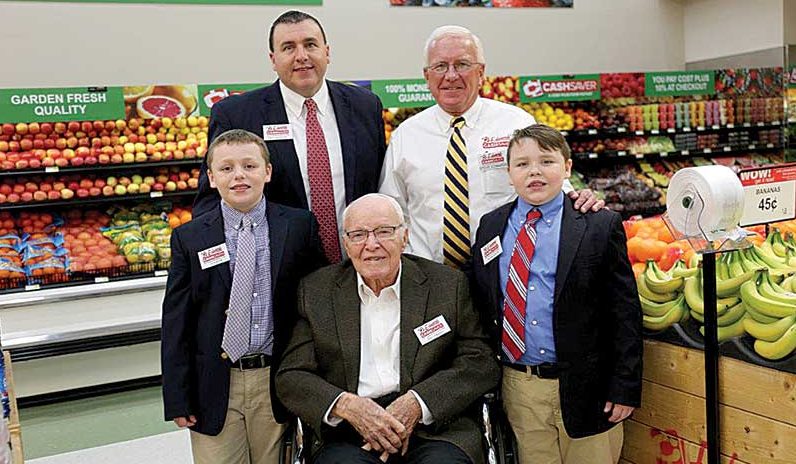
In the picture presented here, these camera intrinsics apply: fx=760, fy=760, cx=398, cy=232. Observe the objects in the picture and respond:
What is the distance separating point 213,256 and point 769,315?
73.7 inches

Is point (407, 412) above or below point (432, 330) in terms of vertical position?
below

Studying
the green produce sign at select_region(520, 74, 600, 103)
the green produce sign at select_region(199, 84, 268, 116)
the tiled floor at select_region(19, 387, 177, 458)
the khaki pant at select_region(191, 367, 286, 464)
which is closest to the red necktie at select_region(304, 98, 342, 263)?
the khaki pant at select_region(191, 367, 286, 464)

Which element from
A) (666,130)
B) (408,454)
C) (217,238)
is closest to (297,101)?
(217,238)

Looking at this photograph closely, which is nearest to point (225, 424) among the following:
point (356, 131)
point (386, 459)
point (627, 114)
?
point (386, 459)

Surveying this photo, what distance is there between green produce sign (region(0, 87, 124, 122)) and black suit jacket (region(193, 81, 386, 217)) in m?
2.33

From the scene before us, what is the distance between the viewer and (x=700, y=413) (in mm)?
2691

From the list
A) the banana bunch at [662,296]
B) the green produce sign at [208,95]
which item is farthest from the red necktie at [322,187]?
A: the green produce sign at [208,95]

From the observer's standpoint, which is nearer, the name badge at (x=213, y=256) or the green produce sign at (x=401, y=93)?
the name badge at (x=213, y=256)

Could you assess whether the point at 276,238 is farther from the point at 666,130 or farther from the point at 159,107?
the point at 666,130

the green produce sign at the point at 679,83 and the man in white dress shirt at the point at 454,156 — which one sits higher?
the green produce sign at the point at 679,83

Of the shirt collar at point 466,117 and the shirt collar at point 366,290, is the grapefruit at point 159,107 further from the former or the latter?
the shirt collar at point 366,290

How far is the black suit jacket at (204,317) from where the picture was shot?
267cm

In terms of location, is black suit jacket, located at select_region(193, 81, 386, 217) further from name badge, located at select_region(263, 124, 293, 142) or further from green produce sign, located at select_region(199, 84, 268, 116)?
green produce sign, located at select_region(199, 84, 268, 116)

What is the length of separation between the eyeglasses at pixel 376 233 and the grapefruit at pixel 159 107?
3.26 meters
